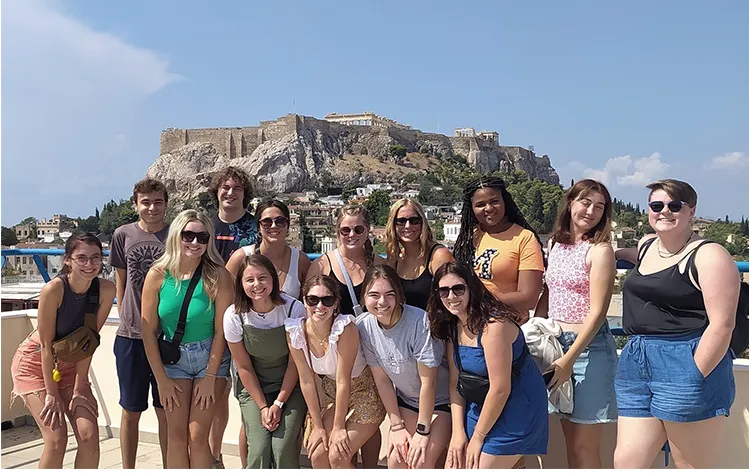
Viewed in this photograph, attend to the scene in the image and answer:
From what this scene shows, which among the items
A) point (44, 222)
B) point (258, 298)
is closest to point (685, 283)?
point (258, 298)

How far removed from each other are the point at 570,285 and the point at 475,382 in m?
0.53

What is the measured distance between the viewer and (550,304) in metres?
2.31

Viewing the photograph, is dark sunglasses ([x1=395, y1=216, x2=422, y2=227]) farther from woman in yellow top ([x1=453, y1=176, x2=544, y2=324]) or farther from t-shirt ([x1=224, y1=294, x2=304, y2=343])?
t-shirt ([x1=224, y1=294, x2=304, y2=343])

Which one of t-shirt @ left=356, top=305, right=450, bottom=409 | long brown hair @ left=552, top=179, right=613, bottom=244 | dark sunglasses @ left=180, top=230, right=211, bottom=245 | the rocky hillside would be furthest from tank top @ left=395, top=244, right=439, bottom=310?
the rocky hillside

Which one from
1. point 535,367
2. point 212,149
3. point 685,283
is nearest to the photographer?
point 685,283

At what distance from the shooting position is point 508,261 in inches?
93.9

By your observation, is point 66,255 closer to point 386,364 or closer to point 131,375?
point 131,375

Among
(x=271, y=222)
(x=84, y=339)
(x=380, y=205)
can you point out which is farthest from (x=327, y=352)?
(x=380, y=205)

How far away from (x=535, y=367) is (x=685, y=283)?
1.77ft

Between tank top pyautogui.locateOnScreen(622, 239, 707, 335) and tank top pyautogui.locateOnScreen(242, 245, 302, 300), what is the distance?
49.6 inches

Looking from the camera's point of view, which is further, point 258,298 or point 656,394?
point 258,298

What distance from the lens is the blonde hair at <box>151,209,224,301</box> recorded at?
Answer: 243 centimetres

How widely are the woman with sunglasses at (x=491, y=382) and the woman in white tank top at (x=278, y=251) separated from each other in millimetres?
743

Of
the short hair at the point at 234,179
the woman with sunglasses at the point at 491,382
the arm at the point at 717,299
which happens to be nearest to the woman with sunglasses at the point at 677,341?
the arm at the point at 717,299
